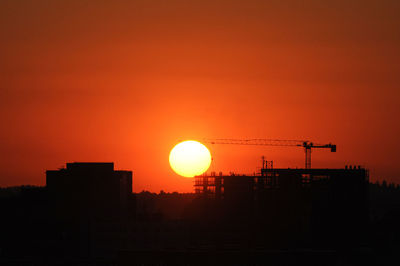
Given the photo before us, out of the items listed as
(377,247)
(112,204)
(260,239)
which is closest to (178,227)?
(112,204)

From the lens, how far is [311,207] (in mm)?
140500

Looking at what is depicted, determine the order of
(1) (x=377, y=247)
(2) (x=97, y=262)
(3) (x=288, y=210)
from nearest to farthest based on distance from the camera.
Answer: (1) (x=377, y=247)
(2) (x=97, y=262)
(3) (x=288, y=210)

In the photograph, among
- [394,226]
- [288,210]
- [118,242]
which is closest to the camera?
[394,226]

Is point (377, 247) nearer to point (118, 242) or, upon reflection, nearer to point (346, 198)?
point (346, 198)

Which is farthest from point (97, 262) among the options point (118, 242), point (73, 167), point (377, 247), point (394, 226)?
point (394, 226)

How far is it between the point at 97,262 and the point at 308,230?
131ft

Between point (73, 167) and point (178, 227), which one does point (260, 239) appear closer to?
point (178, 227)

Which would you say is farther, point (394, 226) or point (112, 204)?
point (112, 204)

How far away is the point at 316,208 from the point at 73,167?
4402 centimetres

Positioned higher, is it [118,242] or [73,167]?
[73,167]

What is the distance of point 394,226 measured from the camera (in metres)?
126

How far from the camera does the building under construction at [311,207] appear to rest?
135 m

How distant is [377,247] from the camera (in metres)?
104

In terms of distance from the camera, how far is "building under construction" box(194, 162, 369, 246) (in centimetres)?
13538
